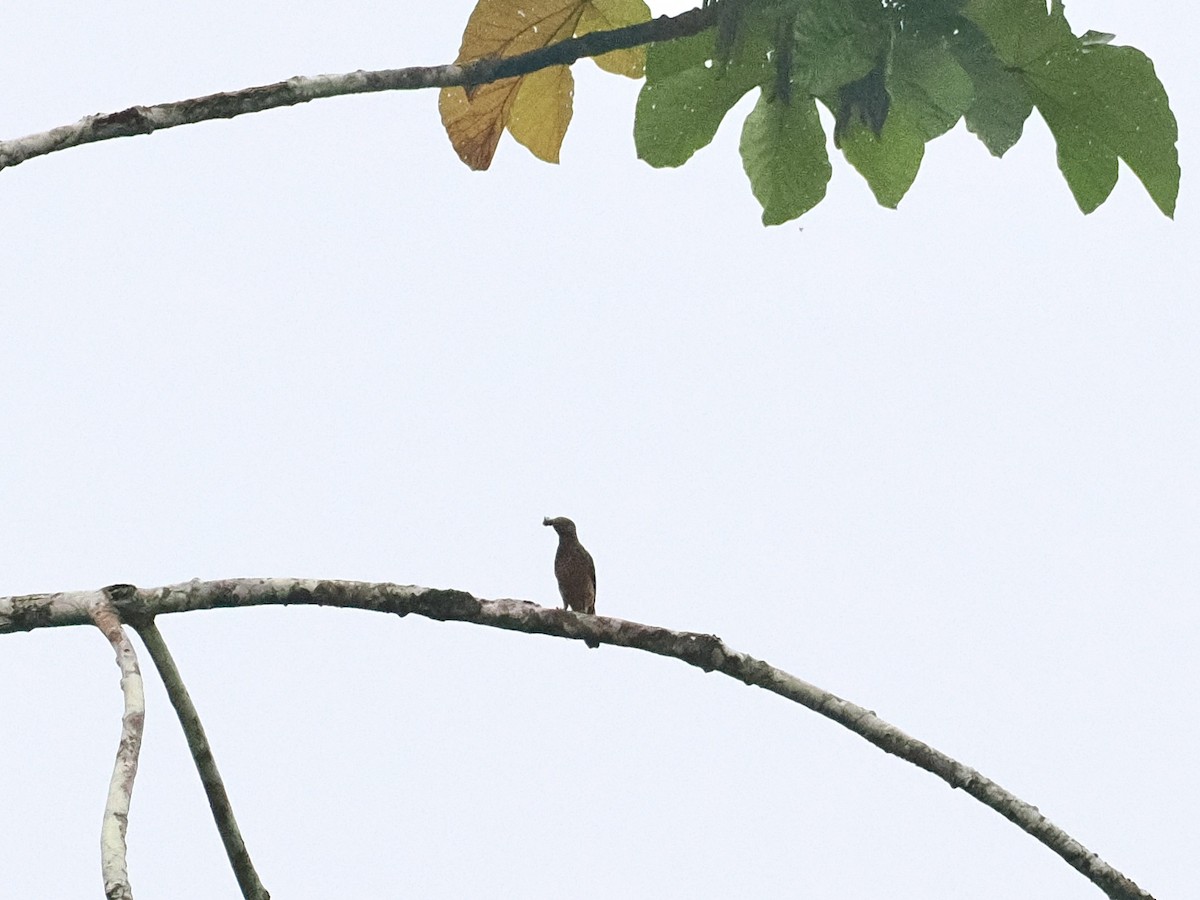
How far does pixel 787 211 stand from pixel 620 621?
5.18 feet

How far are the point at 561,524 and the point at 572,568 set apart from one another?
171mm

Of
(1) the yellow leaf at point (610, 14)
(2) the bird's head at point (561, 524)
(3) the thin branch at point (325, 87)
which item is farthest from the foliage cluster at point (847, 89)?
(2) the bird's head at point (561, 524)

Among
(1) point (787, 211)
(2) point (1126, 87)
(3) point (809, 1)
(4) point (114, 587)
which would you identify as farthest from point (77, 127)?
(2) point (1126, 87)

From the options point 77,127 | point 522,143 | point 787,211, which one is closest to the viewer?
point 77,127

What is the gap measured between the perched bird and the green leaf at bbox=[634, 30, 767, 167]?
1.90 metres

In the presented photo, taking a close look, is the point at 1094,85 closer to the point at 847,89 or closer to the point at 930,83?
the point at 930,83

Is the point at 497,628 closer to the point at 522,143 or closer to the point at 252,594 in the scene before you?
the point at 252,594

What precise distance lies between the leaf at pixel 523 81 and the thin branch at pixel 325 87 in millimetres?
282

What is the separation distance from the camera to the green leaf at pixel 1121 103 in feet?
11.7

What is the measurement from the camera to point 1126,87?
358cm

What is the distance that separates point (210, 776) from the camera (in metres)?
2.95

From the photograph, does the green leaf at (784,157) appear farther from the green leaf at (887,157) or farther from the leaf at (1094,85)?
the leaf at (1094,85)

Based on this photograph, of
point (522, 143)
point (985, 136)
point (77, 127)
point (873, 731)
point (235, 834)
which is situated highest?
point (522, 143)

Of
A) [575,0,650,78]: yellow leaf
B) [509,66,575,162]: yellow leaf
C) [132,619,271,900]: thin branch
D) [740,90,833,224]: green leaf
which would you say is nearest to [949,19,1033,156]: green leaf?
[740,90,833,224]: green leaf
